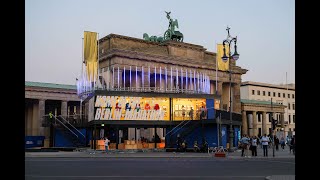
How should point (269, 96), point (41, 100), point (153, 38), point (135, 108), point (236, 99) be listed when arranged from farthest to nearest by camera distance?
point (269, 96) < point (236, 99) < point (153, 38) < point (41, 100) < point (135, 108)

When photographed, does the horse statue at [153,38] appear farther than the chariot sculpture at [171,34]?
No

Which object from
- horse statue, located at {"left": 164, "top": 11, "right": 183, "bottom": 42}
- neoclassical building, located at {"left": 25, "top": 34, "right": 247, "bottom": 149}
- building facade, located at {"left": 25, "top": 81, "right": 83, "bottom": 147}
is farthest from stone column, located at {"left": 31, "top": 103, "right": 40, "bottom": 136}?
horse statue, located at {"left": 164, "top": 11, "right": 183, "bottom": 42}

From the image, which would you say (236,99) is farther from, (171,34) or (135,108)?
(135,108)

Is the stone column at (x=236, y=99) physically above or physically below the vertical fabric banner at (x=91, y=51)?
below

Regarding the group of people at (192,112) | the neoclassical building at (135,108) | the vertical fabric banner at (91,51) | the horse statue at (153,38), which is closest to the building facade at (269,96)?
the horse statue at (153,38)

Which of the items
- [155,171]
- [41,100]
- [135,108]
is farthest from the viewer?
[41,100]

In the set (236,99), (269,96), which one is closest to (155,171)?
(236,99)

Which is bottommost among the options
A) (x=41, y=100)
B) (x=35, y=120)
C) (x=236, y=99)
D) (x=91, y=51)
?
(x=35, y=120)

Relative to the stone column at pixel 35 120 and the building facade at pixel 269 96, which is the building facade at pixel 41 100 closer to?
the stone column at pixel 35 120

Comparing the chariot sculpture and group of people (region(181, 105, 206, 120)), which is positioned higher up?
the chariot sculpture

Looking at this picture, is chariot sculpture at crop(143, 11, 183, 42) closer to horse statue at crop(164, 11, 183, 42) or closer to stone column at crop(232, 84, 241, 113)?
horse statue at crop(164, 11, 183, 42)
